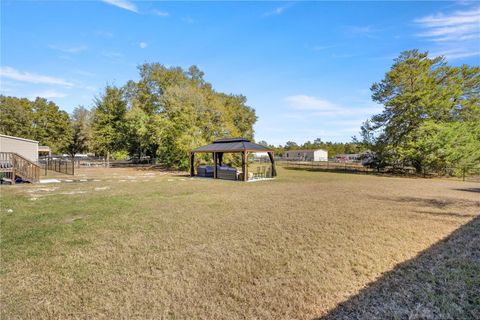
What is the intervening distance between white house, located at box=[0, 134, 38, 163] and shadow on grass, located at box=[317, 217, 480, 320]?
→ 68.5 ft

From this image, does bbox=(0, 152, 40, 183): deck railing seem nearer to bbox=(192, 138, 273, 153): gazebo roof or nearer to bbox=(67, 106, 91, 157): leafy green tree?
bbox=(192, 138, 273, 153): gazebo roof

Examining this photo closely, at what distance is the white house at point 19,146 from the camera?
1518cm

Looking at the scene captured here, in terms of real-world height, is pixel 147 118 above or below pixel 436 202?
above

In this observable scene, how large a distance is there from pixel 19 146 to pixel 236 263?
20.5 metres

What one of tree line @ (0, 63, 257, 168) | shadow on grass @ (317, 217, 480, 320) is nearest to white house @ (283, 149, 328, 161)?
tree line @ (0, 63, 257, 168)

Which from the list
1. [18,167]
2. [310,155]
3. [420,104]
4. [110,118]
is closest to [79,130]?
[110,118]

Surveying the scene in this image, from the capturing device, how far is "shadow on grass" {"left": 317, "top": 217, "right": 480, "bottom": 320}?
223 centimetres

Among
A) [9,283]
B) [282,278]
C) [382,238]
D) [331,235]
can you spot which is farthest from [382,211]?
[9,283]

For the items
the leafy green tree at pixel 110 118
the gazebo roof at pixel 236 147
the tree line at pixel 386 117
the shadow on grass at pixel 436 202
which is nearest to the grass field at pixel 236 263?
the shadow on grass at pixel 436 202

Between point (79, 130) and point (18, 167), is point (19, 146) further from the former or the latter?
point (79, 130)

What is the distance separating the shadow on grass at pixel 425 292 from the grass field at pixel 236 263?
0.01 metres

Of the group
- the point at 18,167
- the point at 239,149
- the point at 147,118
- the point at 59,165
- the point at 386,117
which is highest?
the point at 147,118

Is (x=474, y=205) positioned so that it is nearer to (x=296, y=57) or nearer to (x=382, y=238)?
(x=382, y=238)

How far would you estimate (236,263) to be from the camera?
11.0 ft
